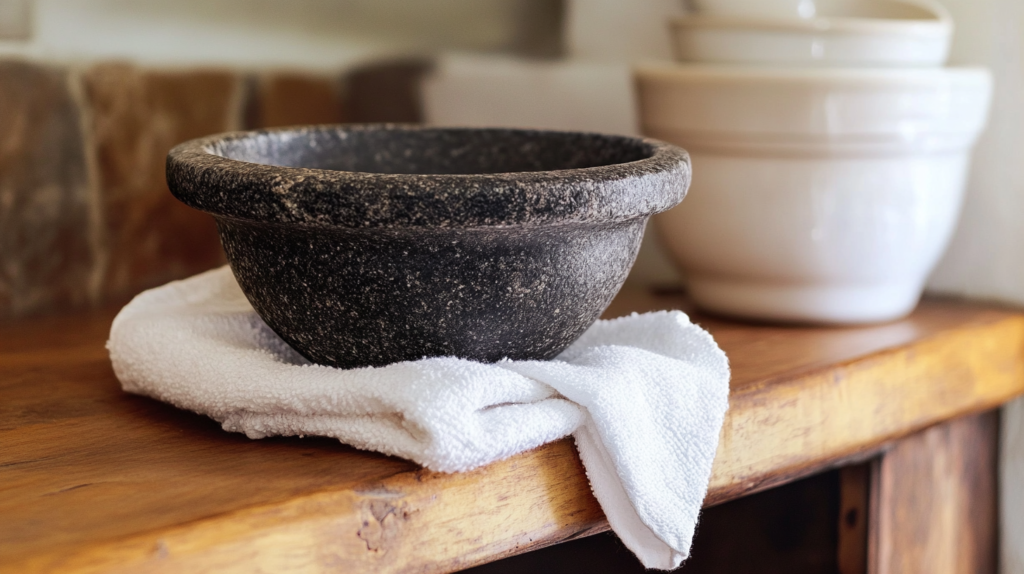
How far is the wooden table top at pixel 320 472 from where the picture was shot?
1.26 feet

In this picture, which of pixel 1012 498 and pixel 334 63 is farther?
pixel 334 63

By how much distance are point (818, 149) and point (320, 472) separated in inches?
18.6

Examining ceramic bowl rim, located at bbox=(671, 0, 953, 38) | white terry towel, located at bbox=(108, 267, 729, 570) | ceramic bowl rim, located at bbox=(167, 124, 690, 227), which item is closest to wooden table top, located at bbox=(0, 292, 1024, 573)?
white terry towel, located at bbox=(108, 267, 729, 570)

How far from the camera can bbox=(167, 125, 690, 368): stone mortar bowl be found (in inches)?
16.6

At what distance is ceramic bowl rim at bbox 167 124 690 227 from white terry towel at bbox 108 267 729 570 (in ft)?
0.26

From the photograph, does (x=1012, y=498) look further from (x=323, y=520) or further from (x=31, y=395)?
(x=31, y=395)

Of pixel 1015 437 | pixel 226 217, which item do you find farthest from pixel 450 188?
pixel 1015 437

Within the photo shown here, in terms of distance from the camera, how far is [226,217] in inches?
18.1

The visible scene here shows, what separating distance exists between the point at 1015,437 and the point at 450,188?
2.22 ft

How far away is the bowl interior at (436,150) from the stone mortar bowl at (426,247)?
3.3 inches

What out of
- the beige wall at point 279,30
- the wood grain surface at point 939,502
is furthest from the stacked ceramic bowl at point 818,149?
the beige wall at point 279,30

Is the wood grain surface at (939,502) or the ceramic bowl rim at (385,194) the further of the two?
the wood grain surface at (939,502)

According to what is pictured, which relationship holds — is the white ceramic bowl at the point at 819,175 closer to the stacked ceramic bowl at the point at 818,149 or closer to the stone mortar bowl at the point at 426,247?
the stacked ceramic bowl at the point at 818,149

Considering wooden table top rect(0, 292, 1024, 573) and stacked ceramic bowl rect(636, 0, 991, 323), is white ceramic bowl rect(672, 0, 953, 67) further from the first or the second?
wooden table top rect(0, 292, 1024, 573)
